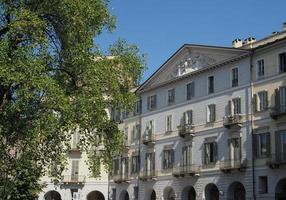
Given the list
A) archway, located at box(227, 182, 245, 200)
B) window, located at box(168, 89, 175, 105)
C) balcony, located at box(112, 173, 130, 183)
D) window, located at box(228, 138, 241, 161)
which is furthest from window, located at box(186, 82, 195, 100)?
balcony, located at box(112, 173, 130, 183)

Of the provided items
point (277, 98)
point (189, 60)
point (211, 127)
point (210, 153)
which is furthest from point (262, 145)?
point (189, 60)

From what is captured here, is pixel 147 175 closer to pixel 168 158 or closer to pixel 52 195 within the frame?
pixel 168 158

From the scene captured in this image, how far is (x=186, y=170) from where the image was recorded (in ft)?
180

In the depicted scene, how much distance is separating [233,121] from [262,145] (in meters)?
3.80

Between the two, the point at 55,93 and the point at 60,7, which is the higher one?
the point at 60,7

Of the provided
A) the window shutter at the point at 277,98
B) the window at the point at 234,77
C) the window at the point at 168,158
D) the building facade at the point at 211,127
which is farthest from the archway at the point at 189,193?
the window shutter at the point at 277,98

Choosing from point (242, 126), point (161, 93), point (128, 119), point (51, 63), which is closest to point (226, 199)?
point (242, 126)

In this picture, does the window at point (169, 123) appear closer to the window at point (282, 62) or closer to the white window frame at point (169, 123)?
the white window frame at point (169, 123)

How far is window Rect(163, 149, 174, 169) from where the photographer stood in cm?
5803

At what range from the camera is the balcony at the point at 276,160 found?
44.0m

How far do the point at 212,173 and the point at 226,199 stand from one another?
9.77ft

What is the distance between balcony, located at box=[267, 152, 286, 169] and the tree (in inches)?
745

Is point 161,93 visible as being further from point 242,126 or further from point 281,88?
point 281,88

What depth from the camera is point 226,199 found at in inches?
1962
